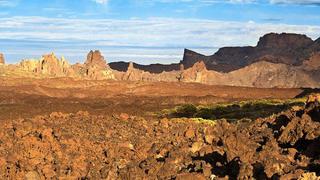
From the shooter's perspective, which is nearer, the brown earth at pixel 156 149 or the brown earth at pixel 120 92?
the brown earth at pixel 156 149

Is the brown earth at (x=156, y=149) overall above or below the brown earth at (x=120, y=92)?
above

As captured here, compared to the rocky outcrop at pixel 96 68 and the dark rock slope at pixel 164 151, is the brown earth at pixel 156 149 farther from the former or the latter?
the rocky outcrop at pixel 96 68

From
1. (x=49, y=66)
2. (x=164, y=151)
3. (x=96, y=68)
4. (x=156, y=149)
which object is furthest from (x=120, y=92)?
(x=164, y=151)

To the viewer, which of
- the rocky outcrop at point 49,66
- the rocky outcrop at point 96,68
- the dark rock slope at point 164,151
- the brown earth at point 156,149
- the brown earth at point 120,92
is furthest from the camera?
the rocky outcrop at point 96,68

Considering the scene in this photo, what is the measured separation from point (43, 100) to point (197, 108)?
21.1 meters

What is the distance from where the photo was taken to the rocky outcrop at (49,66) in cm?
15162

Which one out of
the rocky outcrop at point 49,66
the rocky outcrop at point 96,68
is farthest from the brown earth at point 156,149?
the rocky outcrop at point 96,68

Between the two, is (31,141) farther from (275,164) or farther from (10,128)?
(275,164)

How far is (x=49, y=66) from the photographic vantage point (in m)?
156

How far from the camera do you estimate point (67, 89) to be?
359 ft

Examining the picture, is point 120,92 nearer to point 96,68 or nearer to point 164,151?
point 96,68

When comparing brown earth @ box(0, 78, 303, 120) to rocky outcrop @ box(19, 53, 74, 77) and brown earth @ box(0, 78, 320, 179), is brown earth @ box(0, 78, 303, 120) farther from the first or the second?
brown earth @ box(0, 78, 320, 179)

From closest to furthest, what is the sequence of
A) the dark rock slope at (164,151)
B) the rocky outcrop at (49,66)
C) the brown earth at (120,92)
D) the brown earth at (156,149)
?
the dark rock slope at (164,151), the brown earth at (156,149), the brown earth at (120,92), the rocky outcrop at (49,66)

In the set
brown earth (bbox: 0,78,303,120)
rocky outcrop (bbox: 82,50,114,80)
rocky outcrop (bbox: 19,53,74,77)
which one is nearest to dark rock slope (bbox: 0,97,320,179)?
brown earth (bbox: 0,78,303,120)
